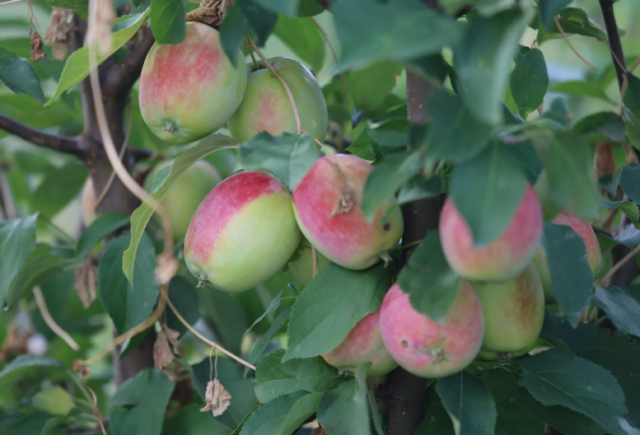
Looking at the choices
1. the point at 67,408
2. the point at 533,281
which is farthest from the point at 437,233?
the point at 67,408

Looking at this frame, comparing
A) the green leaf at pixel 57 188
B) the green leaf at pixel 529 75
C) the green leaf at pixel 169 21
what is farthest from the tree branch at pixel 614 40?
the green leaf at pixel 57 188

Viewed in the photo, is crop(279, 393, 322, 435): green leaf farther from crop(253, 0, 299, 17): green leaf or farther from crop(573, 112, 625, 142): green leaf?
crop(573, 112, 625, 142): green leaf

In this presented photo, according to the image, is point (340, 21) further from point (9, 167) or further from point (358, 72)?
point (9, 167)

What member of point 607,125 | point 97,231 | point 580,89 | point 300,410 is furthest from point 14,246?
point 580,89

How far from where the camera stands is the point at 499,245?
0.27m

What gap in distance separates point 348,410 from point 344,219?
125 millimetres

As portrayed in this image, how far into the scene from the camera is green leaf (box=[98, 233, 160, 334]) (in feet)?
1.87

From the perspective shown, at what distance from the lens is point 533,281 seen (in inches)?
14.5

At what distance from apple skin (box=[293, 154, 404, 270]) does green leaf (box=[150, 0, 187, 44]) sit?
0.14 m

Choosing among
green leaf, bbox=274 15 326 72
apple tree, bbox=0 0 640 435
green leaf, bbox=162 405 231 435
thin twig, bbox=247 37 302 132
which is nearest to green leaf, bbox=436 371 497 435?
apple tree, bbox=0 0 640 435

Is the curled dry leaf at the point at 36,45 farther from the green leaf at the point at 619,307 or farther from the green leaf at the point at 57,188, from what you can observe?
the green leaf at the point at 619,307

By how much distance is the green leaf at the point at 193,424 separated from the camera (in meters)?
0.58

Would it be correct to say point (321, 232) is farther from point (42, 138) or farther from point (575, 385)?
point (42, 138)

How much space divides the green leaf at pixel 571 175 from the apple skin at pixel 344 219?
4.0 inches
